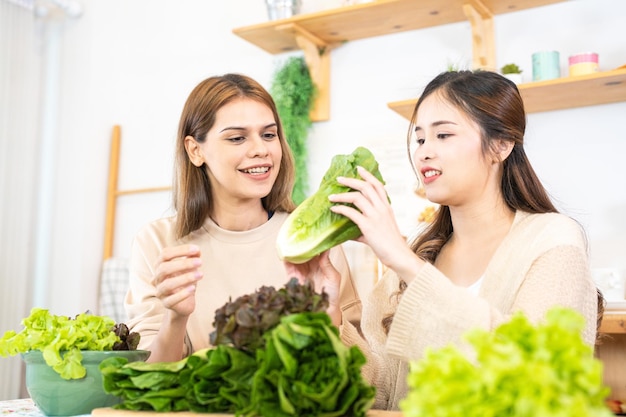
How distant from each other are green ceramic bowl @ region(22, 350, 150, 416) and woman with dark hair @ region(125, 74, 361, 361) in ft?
1.53

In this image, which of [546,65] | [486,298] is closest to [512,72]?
[546,65]

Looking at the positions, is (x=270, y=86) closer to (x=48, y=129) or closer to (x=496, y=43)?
(x=496, y=43)

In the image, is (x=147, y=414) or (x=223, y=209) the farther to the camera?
(x=223, y=209)

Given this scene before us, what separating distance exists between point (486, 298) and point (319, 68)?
199 cm

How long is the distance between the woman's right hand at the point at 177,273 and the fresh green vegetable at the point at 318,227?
150 millimetres

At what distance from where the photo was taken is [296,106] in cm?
303

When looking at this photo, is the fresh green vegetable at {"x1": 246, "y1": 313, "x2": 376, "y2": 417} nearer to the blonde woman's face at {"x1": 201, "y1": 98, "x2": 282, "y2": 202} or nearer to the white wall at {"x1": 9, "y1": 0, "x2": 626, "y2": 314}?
the blonde woman's face at {"x1": 201, "y1": 98, "x2": 282, "y2": 202}

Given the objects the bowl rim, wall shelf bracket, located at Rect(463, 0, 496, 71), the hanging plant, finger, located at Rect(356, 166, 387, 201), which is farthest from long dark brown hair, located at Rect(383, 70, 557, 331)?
the hanging plant

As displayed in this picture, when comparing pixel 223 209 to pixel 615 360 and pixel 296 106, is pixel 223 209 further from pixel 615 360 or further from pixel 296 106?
pixel 615 360

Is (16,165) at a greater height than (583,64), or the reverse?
(583,64)

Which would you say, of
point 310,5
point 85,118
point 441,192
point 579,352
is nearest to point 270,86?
point 310,5

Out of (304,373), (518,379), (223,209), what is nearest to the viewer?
(518,379)

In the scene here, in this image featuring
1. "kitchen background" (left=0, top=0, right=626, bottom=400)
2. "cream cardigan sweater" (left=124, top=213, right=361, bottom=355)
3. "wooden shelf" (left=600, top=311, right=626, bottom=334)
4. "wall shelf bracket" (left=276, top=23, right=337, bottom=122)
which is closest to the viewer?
"cream cardigan sweater" (left=124, top=213, right=361, bottom=355)

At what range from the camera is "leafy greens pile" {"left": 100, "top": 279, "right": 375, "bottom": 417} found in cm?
78
